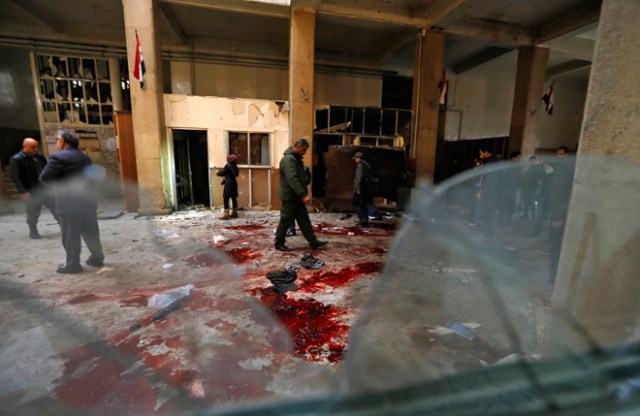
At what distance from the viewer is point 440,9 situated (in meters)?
7.35

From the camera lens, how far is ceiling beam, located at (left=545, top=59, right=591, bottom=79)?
34.1 feet

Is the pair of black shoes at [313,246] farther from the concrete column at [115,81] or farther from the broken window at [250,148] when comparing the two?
the concrete column at [115,81]

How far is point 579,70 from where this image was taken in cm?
1102

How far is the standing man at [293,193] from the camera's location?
13.7 ft

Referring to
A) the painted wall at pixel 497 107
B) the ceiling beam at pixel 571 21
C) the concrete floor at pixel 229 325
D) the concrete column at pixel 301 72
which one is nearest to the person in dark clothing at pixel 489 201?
the concrete floor at pixel 229 325

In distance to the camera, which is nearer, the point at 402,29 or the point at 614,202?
the point at 614,202

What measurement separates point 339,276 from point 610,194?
8.56 ft

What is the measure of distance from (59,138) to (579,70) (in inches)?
620

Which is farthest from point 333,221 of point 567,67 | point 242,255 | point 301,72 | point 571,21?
point 567,67

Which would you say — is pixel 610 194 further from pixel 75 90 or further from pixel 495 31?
pixel 75 90

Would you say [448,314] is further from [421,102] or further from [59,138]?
[421,102]

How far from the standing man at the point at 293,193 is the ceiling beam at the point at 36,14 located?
29.8 feet

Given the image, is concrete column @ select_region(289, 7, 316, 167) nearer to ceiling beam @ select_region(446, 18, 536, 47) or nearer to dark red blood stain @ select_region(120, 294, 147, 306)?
ceiling beam @ select_region(446, 18, 536, 47)

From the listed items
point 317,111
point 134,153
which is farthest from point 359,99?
point 134,153
